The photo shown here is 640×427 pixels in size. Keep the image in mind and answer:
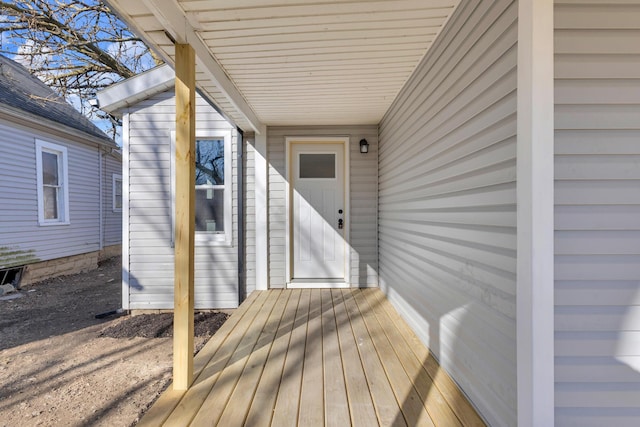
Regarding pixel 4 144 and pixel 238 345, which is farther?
pixel 4 144

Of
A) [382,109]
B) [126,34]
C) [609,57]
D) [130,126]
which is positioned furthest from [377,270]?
[126,34]

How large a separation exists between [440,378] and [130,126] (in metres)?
4.88

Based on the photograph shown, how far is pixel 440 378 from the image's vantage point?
182 centimetres

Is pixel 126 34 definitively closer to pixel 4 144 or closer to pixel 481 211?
pixel 4 144

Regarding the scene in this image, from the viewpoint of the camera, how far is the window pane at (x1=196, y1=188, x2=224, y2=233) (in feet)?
14.0

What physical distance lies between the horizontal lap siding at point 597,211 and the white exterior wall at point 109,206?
9.81 meters

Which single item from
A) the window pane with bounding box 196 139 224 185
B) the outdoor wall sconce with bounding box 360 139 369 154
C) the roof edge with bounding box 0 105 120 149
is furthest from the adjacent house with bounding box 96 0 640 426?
the roof edge with bounding box 0 105 120 149

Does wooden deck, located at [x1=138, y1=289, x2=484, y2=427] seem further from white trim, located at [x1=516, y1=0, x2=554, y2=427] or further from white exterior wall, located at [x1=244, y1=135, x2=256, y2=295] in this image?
white exterior wall, located at [x1=244, y1=135, x2=256, y2=295]

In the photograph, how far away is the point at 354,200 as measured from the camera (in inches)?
159

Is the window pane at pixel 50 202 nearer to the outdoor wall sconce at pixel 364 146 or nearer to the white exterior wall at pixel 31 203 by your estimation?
the white exterior wall at pixel 31 203

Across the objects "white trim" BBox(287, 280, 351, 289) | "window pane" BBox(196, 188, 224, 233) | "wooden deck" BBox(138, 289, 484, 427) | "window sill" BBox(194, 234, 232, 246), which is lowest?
"wooden deck" BBox(138, 289, 484, 427)

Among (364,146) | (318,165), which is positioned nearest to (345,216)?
(318,165)

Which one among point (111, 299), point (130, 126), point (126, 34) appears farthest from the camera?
point (126, 34)

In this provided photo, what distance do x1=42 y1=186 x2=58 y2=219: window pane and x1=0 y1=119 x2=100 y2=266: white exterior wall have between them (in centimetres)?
27
